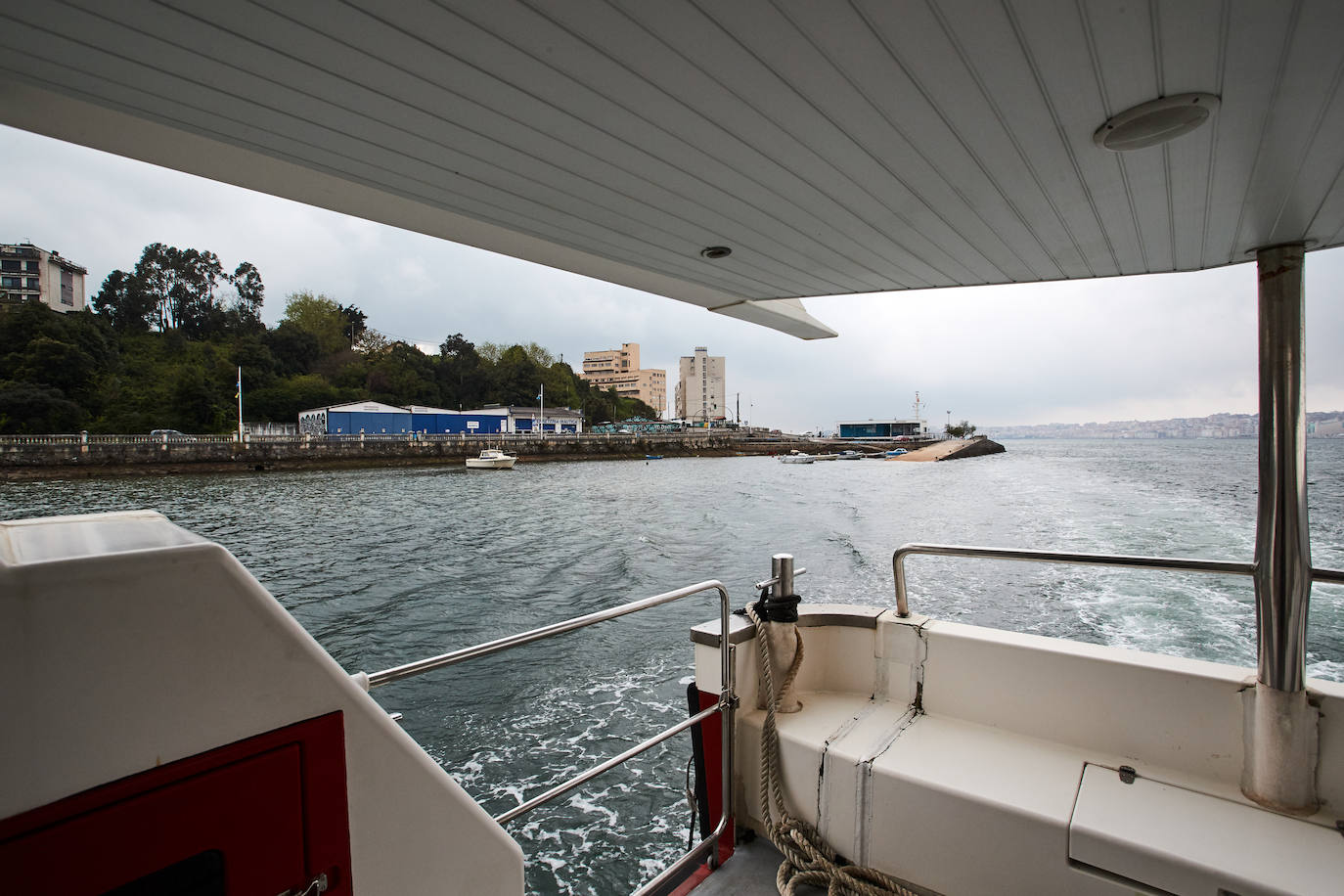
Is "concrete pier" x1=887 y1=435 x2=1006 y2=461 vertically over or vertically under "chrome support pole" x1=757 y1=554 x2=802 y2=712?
under

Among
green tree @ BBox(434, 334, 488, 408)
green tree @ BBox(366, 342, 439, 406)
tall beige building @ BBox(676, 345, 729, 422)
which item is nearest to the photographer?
green tree @ BBox(366, 342, 439, 406)

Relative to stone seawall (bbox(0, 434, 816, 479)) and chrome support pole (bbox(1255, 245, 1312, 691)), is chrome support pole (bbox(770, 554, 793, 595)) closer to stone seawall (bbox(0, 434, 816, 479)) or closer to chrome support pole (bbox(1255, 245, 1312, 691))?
chrome support pole (bbox(1255, 245, 1312, 691))

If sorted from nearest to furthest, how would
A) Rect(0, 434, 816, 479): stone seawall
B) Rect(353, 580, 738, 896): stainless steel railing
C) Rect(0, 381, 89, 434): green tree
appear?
1. Rect(353, 580, 738, 896): stainless steel railing
2. Rect(0, 434, 816, 479): stone seawall
3. Rect(0, 381, 89, 434): green tree

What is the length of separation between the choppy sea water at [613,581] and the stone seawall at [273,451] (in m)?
2.60

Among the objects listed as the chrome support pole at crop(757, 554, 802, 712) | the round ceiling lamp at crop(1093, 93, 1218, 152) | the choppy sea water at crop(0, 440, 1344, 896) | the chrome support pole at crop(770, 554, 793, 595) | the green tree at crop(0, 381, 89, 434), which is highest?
the green tree at crop(0, 381, 89, 434)

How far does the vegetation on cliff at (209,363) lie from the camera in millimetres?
30219

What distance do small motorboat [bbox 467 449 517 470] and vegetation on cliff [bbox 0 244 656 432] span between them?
19.1m

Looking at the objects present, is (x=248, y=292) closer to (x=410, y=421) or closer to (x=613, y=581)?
(x=410, y=421)

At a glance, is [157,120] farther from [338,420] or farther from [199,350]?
[199,350]

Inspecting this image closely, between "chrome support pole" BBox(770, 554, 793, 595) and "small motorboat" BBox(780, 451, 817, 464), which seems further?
"small motorboat" BBox(780, 451, 817, 464)

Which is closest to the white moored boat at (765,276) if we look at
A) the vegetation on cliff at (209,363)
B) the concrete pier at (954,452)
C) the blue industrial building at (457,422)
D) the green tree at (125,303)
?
the vegetation on cliff at (209,363)

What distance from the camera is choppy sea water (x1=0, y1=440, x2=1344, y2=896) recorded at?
5.10 meters

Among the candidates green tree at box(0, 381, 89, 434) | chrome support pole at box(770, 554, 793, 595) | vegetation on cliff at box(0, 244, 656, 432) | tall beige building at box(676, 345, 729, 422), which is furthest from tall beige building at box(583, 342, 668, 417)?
chrome support pole at box(770, 554, 793, 595)

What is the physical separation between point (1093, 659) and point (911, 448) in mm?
72195
